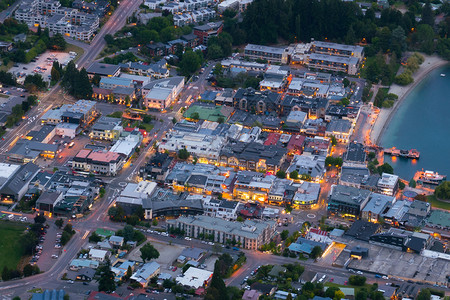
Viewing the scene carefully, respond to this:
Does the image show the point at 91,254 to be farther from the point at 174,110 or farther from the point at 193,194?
the point at 174,110

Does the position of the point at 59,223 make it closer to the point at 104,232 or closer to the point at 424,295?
the point at 104,232

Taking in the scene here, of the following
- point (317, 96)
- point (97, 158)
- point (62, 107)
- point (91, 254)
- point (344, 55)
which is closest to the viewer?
point (91, 254)

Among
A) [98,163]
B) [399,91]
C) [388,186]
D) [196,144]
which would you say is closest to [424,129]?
[399,91]

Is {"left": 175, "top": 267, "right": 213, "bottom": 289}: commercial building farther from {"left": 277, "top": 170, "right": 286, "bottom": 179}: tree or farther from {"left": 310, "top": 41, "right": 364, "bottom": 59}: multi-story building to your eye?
{"left": 310, "top": 41, "right": 364, "bottom": 59}: multi-story building

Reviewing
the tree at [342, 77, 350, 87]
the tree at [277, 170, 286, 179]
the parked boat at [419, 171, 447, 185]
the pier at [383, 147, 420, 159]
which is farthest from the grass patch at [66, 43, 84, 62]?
the parked boat at [419, 171, 447, 185]

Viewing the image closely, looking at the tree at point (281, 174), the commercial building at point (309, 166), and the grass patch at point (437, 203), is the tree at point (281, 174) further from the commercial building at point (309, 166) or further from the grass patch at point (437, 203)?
the grass patch at point (437, 203)

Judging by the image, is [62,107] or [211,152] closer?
[211,152]

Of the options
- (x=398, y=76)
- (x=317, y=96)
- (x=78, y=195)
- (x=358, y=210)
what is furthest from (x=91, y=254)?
(x=398, y=76)
